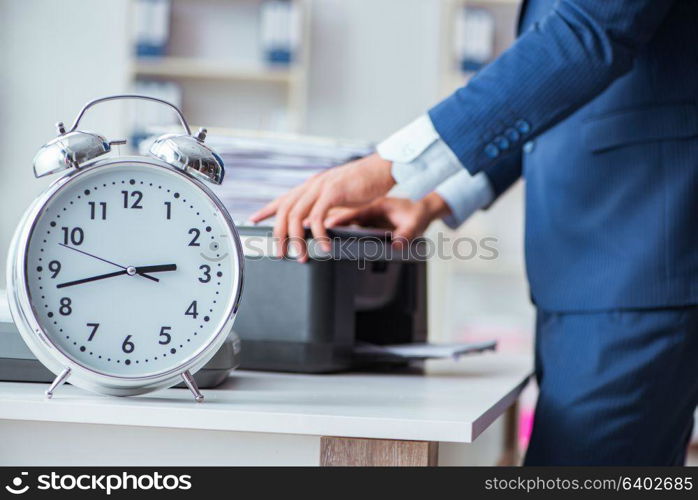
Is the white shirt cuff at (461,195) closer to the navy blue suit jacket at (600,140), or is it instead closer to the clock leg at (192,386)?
the navy blue suit jacket at (600,140)

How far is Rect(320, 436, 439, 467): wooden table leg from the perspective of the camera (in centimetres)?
72

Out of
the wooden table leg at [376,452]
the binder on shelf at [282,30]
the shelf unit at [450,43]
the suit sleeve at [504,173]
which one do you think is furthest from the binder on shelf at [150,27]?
the wooden table leg at [376,452]

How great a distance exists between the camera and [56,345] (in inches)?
30.1

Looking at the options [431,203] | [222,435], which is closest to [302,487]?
[222,435]

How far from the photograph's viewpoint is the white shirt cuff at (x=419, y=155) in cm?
104

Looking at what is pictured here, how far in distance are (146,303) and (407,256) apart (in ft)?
2.00

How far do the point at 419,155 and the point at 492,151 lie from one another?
3.7 inches

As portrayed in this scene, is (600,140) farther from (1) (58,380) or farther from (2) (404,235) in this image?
(1) (58,380)

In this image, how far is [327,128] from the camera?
4.14m

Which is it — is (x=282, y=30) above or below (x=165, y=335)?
above

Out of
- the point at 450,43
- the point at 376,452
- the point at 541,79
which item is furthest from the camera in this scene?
the point at 450,43

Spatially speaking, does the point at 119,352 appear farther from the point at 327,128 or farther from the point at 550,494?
the point at 327,128

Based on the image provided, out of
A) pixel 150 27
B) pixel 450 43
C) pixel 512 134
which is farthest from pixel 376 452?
pixel 150 27

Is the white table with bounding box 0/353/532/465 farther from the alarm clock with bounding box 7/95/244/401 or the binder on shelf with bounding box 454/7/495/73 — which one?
the binder on shelf with bounding box 454/7/495/73
